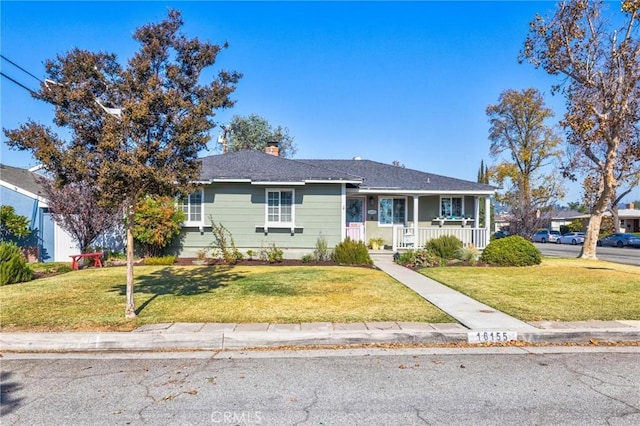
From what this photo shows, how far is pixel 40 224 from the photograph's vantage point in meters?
16.0

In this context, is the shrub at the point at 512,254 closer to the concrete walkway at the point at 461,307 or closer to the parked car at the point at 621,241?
the concrete walkway at the point at 461,307

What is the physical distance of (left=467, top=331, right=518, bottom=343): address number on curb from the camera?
592 centimetres

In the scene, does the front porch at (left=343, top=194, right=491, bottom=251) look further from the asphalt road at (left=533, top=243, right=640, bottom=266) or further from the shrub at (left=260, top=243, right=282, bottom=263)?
the asphalt road at (left=533, top=243, right=640, bottom=266)

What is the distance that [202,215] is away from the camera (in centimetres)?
1559

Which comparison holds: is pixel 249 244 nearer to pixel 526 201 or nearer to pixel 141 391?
pixel 141 391

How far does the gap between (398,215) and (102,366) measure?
51.9 feet

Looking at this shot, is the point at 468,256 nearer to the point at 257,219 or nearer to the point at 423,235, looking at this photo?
the point at 423,235

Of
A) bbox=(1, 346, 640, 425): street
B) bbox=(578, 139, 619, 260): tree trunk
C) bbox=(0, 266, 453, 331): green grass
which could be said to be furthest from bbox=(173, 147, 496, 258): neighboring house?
bbox=(1, 346, 640, 425): street

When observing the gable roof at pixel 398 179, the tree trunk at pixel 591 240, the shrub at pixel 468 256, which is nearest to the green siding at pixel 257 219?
the gable roof at pixel 398 179

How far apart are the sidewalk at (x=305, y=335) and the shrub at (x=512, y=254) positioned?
26.6 ft

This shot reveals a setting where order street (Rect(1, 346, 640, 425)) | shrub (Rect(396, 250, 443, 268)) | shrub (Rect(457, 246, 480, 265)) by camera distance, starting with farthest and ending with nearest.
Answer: shrub (Rect(457, 246, 480, 265)), shrub (Rect(396, 250, 443, 268)), street (Rect(1, 346, 640, 425))

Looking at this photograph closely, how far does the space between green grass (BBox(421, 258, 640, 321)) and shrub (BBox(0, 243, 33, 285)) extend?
1093cm

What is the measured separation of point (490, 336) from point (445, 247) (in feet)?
31.9

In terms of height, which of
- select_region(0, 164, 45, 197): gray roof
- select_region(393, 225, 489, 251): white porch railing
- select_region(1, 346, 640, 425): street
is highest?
select_region(0, 164, 45, 197): gray roof
